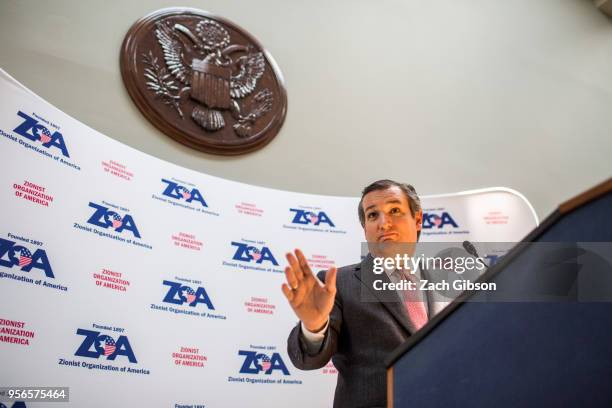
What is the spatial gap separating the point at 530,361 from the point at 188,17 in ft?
13.2

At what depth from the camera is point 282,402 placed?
331 cm

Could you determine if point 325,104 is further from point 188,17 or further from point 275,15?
point 188,17

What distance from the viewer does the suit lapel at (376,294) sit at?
1901mm

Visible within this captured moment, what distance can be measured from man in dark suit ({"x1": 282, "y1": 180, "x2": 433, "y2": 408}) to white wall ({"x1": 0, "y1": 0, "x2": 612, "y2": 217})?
2196mm

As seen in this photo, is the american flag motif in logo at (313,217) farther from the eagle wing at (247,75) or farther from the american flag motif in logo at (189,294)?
the eagle wing at (247,75)

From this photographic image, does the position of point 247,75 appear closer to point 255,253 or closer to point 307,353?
point 255,253

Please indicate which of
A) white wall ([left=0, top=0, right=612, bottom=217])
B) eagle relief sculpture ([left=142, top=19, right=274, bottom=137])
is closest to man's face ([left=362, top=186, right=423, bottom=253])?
white wall ([left=0, top=0, right=612, bottom=217])

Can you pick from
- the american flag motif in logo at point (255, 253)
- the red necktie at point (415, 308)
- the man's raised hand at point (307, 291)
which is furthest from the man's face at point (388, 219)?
the american flag motif in logo at point (255, 253)

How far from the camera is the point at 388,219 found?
2240 mm

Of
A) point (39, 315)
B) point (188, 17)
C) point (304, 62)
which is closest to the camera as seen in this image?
point (39, 315)

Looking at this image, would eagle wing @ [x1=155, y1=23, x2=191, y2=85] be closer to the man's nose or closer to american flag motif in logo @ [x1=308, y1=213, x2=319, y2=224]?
american flag motif in logo @ [x1=308, y1=213, x2=319, y2=224]

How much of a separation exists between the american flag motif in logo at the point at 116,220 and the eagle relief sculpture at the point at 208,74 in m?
1.17

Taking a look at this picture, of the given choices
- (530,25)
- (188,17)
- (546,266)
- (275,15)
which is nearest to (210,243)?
(188,17)

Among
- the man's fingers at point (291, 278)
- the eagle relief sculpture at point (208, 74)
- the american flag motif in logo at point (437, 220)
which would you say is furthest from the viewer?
the eagle relief sculpture at point (208, 74)
